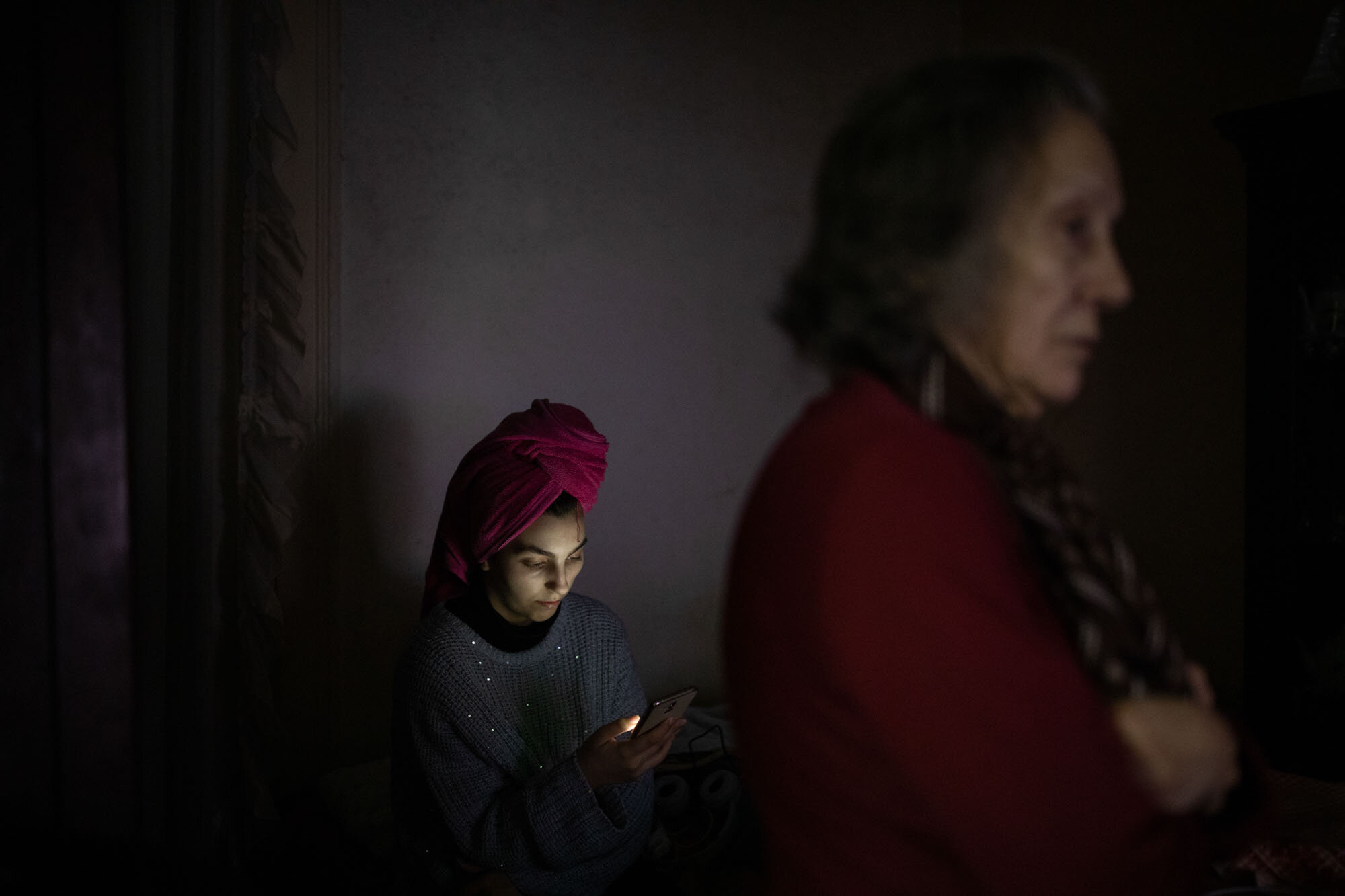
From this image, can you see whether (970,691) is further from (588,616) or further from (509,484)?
(588,616)

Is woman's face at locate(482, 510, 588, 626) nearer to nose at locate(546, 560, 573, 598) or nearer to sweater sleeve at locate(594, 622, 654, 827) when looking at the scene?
nose at locate(546, 560, 573, 598)

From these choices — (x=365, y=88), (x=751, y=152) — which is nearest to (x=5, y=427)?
(x=365, y=88)

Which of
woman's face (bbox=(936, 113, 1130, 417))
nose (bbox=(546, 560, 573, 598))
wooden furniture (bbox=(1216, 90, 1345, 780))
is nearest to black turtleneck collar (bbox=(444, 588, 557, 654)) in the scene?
nose (bbox=(546, 560, 573, 598))

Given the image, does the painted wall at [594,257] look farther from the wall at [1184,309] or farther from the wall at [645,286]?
the wall at [1184,309]

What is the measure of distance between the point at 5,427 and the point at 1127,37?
118 inches

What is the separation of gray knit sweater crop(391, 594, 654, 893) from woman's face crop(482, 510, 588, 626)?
8 cm

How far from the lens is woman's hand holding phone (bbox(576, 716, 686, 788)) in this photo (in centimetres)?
136

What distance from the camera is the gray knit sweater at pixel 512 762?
1391 mm

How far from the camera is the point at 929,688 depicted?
1.80ft

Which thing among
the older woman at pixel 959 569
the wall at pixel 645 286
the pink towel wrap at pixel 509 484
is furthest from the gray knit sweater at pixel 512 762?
the wall at pixel 645 286

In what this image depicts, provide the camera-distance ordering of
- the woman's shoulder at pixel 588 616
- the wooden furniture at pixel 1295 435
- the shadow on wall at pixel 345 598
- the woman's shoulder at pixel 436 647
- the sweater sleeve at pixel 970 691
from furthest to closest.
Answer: the shadow on wall at pixel 345 598, the wooden furniture at pixel 1295 435, the woman's shoulder at pixel 588 616, the woman's shoulder at pixel 436 647, the sweater sleeve at pixel 970 691

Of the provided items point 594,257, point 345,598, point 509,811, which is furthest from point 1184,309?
point 345,598

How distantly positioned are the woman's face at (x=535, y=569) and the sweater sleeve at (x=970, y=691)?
102 cm

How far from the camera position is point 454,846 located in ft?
4.78
